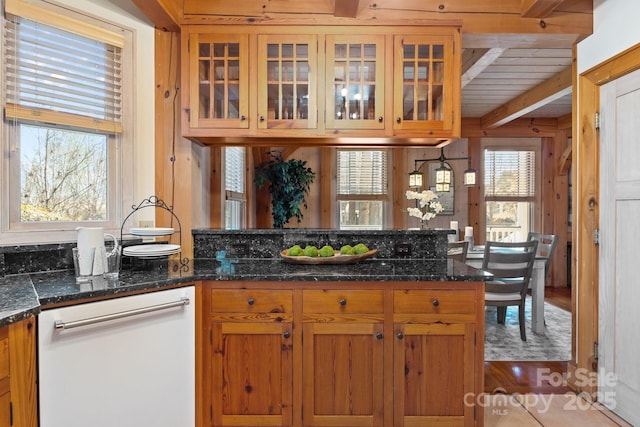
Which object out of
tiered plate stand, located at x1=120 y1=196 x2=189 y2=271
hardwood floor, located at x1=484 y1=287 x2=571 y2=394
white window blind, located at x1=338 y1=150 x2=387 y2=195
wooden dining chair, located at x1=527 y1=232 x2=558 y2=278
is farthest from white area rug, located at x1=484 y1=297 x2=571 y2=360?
tiered plate stand, located at x1=120 y1=196 x2=189 y2=271

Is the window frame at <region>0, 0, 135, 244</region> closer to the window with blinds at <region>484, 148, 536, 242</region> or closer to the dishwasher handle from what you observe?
the dishwasher handle

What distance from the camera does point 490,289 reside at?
3.55m

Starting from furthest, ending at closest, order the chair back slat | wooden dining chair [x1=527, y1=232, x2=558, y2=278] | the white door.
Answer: wooden dining chair [x1=527, y1=232, x2=558, y2=278] → the chair back slat → the white door

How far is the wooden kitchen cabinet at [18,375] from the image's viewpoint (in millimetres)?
1247

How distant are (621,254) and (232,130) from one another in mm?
2425

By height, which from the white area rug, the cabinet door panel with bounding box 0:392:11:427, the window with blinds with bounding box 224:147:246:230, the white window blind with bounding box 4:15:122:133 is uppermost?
the white window blind with bounding box 4:15:122:133

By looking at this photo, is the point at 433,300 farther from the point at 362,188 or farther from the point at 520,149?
the point at 520,149

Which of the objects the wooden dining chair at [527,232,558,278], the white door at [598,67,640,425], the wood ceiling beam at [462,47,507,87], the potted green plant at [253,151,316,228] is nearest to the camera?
the white door at [598,67,640,425]

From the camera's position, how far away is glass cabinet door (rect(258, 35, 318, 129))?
2.30 m

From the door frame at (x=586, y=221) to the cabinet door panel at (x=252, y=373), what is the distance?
198cm

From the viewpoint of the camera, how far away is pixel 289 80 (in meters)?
2.31

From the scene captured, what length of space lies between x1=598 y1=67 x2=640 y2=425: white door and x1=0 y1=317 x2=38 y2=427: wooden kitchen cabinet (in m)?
2.93

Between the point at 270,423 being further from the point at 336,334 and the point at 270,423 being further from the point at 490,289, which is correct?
the point at 490,289

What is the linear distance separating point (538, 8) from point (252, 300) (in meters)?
2.45
